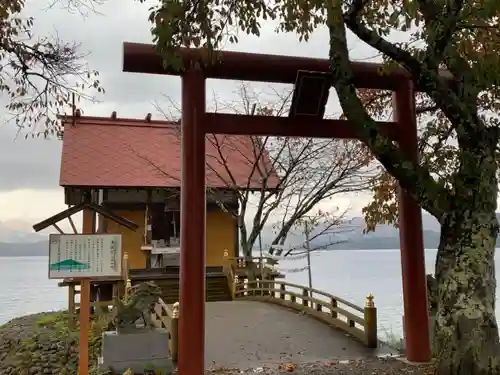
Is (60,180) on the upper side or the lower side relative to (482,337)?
upper

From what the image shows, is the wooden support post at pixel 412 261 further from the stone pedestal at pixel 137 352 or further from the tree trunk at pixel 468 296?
the stone pedestal at pixel 137 352

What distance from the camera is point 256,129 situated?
6.61 meters

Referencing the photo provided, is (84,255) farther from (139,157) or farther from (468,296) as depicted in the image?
(139,157)

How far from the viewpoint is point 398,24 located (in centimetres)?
559

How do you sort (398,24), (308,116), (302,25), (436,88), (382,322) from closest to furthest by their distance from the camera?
(436,88) < (398,24) < (302,25) < (308,116) < (382,322)

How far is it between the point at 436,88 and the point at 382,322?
34.4ft

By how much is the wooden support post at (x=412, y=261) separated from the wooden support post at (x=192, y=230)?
111 inches

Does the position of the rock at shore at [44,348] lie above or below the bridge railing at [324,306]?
below

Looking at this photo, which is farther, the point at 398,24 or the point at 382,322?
the point at 382,322

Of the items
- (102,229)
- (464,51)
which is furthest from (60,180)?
(464,51)

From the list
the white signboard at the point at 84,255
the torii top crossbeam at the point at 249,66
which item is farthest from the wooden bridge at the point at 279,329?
the torii top crossbeam at the point at 249,66

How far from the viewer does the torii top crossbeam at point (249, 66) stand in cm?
618

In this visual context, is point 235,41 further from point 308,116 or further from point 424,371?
point 424,371

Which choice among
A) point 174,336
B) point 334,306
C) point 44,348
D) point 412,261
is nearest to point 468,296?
point 412,261
